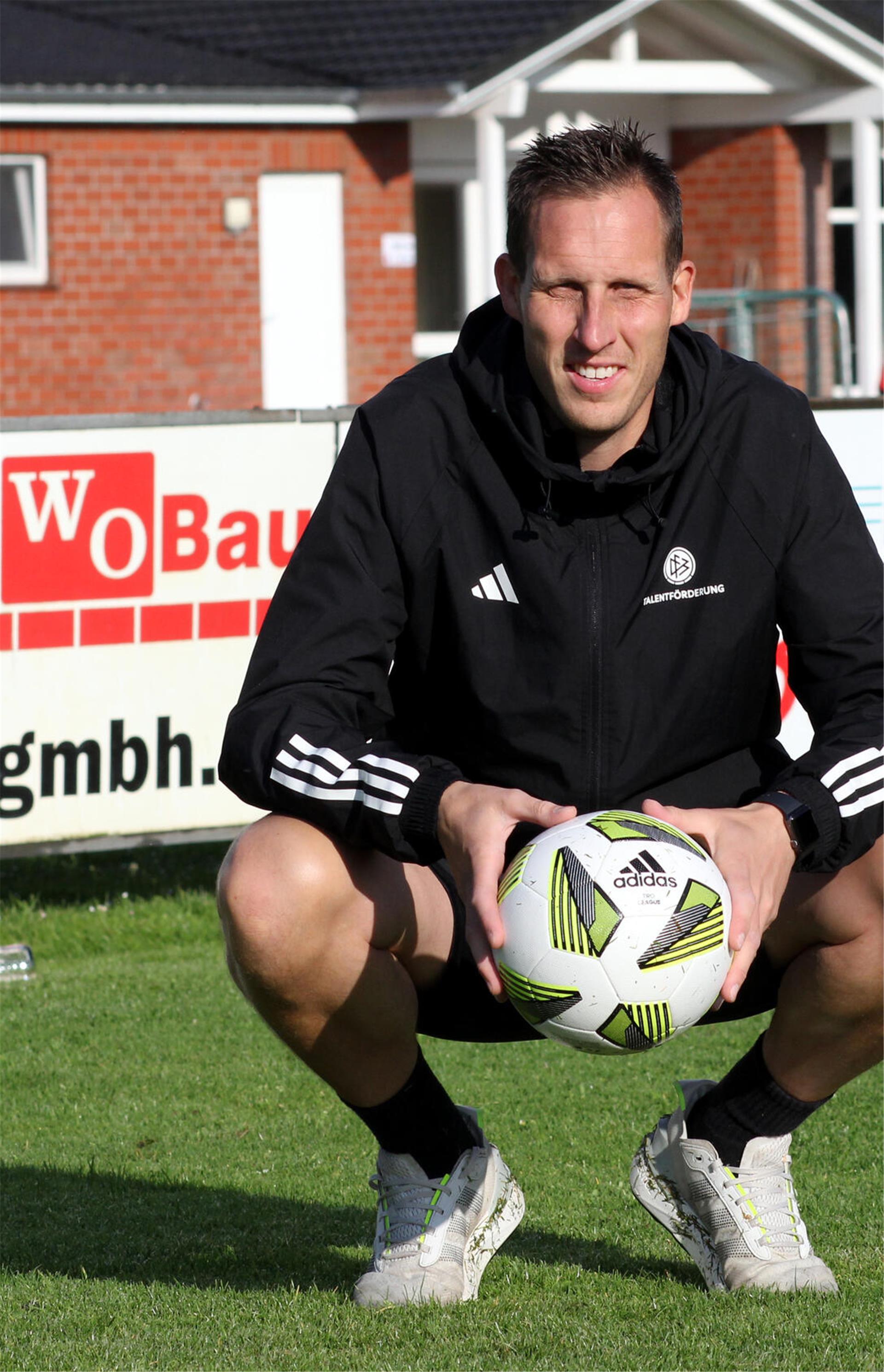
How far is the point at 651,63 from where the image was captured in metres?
19.3

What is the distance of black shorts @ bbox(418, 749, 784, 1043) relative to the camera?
140 inches

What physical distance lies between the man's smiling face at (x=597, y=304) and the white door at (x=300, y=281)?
15366 millimetres

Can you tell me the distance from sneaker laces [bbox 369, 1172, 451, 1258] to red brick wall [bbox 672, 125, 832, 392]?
17.9 metres

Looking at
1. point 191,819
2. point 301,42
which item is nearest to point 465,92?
point 301,42

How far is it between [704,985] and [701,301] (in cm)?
1569

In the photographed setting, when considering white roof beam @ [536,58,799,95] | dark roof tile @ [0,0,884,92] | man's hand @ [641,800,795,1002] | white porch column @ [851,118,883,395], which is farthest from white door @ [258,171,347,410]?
man's hand @ [641,800,795,1002]

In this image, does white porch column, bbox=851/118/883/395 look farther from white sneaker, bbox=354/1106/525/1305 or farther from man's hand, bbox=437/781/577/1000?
man's hand, bbox=437/781/577/1000

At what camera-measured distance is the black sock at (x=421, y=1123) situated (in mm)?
3572

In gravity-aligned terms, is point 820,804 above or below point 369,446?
below

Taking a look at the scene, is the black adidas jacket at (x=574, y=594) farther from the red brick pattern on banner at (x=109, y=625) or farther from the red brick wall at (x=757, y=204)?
the red brick wall at (x=757, y=204)

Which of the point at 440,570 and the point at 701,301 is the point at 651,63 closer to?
the point at 701,301

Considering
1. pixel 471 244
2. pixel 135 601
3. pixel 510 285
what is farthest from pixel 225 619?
pixel 471 244

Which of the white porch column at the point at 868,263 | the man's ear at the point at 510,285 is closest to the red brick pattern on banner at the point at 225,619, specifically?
the man's ear at the point at 510,285

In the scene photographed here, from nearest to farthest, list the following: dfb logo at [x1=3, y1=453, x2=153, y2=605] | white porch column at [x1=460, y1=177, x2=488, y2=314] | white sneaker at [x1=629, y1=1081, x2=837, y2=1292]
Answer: white sneaker at [x1=629, y1=1081, x2=837, y2=1292] < dfb logo at [x1=3, y1=453, x2=153, y2=605] < white porch column at [x1=460, y1=177, x2=488, y2=314]
